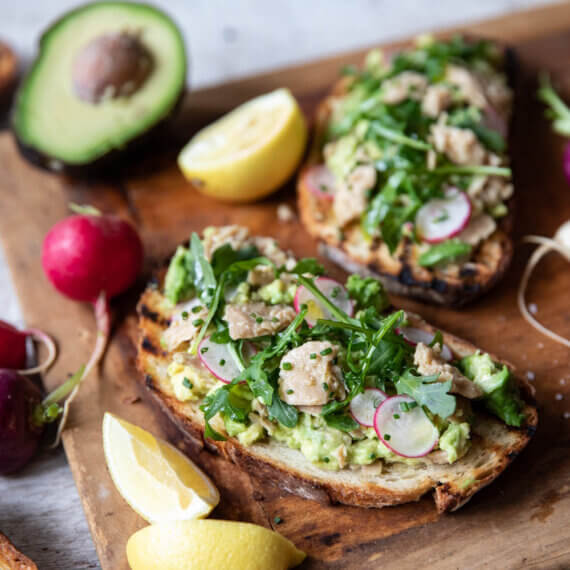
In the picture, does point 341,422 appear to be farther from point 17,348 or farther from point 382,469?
point 17,348

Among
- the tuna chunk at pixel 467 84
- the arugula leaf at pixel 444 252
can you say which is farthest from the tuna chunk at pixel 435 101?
the arugula leaf at pixel 444 252

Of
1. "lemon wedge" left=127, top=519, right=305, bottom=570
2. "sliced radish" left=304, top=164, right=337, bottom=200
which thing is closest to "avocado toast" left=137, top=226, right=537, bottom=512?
"lemon wedge" left=127, top=519, right=305, bottom=570

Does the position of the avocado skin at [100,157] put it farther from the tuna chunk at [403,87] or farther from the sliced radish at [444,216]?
the sliced radish at [444,216]

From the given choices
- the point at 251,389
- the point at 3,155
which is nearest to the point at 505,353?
the point at 251,389

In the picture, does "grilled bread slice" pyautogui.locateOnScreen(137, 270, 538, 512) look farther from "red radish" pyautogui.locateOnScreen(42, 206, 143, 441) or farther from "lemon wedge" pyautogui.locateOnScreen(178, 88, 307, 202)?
"lemon wedge" pyautogui.locateOnScreen(178, 88, 307, 202)

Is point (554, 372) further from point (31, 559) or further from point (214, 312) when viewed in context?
point (31, 559)

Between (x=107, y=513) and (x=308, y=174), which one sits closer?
(x=107, y=513)

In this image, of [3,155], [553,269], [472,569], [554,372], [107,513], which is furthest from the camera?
[3,155]
